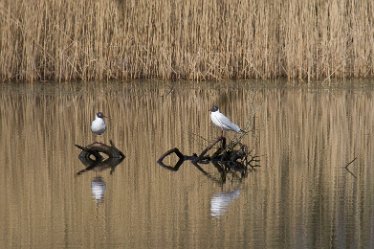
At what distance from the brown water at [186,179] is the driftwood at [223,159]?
106 mm

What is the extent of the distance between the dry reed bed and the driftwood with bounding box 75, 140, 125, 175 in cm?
634

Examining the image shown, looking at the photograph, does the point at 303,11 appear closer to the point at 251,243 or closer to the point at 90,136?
the point at 90,136

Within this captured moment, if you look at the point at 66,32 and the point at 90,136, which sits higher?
the point at 66,32

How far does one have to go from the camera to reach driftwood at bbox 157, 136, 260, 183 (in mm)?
9523

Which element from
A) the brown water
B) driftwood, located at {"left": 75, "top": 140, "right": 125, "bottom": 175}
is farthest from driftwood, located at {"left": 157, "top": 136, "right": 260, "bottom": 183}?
driftwood, located at {"left": 75, "top": 140, "right": 125, "bottom": 175}

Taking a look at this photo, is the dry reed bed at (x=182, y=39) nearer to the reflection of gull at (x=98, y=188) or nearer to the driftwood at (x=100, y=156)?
the driftwood at (x=100, y=156)

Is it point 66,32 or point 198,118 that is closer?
point 198,118

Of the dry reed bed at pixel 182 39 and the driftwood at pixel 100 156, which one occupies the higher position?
the dry reed bed at pixel 182 39

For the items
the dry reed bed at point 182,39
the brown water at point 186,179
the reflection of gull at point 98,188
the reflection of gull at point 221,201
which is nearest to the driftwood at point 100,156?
the brown water at point 186,179

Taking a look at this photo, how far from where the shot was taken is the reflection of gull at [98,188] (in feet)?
27.1

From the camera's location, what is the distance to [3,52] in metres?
16.2

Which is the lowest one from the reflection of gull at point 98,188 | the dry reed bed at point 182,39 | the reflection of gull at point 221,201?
the reflection of gull at point 221,201

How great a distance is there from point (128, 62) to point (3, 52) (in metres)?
1.72

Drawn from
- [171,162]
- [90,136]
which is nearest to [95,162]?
[171,162]
